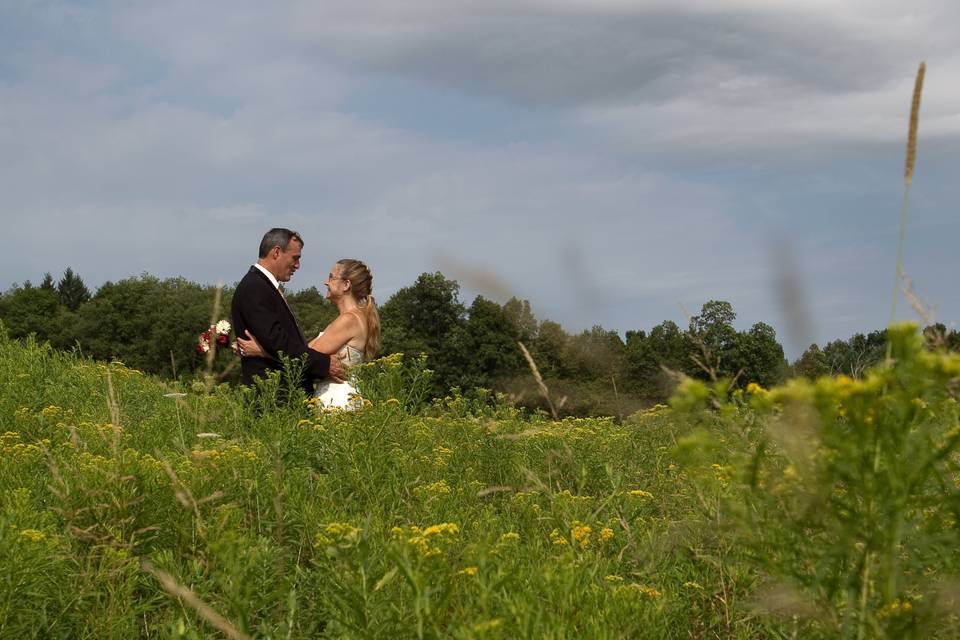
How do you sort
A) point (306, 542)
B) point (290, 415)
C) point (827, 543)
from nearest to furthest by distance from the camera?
point (827, 543), point (306, 542), point (290, 415)

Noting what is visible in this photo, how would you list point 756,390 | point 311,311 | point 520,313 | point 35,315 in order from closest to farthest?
point 756,390 < point 520,313 < point 311,311 < point 35,315

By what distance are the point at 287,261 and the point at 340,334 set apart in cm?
100

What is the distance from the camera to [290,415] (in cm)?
664

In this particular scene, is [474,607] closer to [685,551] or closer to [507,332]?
[685,551]

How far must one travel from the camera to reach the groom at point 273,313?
829cm

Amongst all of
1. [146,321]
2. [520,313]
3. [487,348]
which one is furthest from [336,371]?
[146,321]

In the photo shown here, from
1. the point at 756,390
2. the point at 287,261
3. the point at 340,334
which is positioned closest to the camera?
the point at 756,390

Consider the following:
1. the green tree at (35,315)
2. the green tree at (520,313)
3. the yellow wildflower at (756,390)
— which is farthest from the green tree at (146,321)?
the yellow wildflower at (756,390)

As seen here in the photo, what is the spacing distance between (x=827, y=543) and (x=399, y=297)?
191 feet

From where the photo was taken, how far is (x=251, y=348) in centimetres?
844

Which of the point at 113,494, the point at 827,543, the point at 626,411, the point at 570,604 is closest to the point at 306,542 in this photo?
the point at 113,494

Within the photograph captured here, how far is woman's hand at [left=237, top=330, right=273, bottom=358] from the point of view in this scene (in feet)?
27.7

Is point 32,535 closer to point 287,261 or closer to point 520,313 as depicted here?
point 520,313

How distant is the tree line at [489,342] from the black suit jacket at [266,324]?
1070 millimetres
